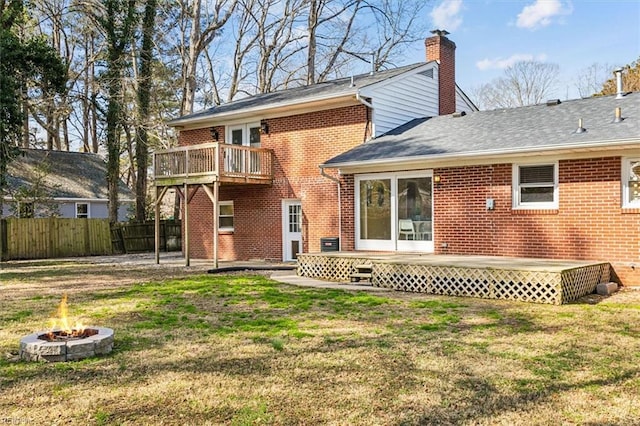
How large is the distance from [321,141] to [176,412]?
41.0 feet

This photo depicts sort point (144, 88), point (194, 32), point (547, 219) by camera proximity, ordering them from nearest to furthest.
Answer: point (547, 219), point (144, 88), point (194, 32)

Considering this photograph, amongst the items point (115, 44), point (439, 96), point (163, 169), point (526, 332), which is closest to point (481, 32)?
point (439, 96)

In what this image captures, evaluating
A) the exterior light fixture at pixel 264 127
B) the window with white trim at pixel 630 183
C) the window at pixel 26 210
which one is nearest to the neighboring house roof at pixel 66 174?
the window at pixel 26 210

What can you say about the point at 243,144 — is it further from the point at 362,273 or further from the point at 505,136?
the point at 505,136

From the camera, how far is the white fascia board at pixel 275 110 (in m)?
15.3

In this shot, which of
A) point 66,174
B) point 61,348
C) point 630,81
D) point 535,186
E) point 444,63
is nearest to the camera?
point 61,348

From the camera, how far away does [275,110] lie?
16.9 meters

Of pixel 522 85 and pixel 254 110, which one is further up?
pixel 522 85

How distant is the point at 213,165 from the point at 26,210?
1357cm

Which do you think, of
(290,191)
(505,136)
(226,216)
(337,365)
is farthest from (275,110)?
(337,365)

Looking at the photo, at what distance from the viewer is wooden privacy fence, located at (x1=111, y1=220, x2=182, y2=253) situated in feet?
75.3

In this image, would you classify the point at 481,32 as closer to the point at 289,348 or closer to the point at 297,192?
the point at 297,192

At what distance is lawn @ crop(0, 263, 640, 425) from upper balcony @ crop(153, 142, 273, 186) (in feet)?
22.0

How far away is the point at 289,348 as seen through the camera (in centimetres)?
599
